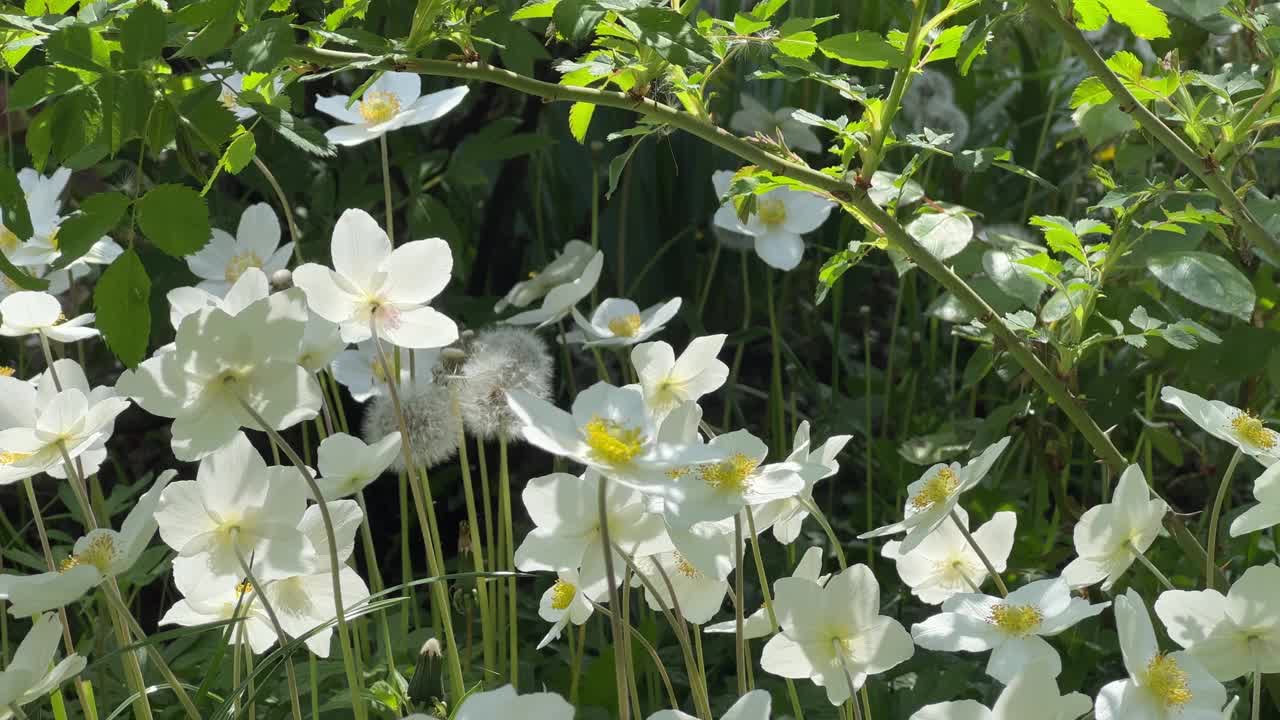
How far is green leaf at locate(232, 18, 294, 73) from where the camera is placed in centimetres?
72

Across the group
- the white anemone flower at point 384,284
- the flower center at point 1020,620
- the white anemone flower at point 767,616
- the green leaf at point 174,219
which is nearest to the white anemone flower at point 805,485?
the white anemone flower at point 767,616

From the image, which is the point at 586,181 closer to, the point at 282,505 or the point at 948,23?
the point at 948,23

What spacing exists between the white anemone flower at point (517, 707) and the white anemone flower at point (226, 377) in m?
0.23

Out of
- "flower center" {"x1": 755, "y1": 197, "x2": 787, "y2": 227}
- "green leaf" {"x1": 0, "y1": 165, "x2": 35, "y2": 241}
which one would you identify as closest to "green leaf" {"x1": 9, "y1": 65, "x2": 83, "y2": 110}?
"green leaf" {"x1": 0, "y1": 165, "x2": 35, "y2": 241}

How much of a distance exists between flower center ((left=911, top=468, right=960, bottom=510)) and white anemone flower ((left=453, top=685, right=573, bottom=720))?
34cm

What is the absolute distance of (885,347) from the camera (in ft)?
7.75

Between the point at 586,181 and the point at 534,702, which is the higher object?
the point at 534,702

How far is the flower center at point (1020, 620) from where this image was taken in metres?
0.82

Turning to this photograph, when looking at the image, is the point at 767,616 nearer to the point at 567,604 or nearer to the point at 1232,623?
the point at 567,604

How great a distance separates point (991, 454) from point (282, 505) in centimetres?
45

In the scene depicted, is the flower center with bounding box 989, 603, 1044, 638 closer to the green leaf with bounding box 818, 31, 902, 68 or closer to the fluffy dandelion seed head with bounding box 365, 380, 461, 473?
the green leaf with bounding box 818, 31, 902, 68

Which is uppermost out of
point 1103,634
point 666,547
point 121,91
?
point 121,91

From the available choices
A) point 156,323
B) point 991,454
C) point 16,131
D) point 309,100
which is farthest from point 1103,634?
point 16,131

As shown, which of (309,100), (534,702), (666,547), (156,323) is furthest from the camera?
(309,100)
